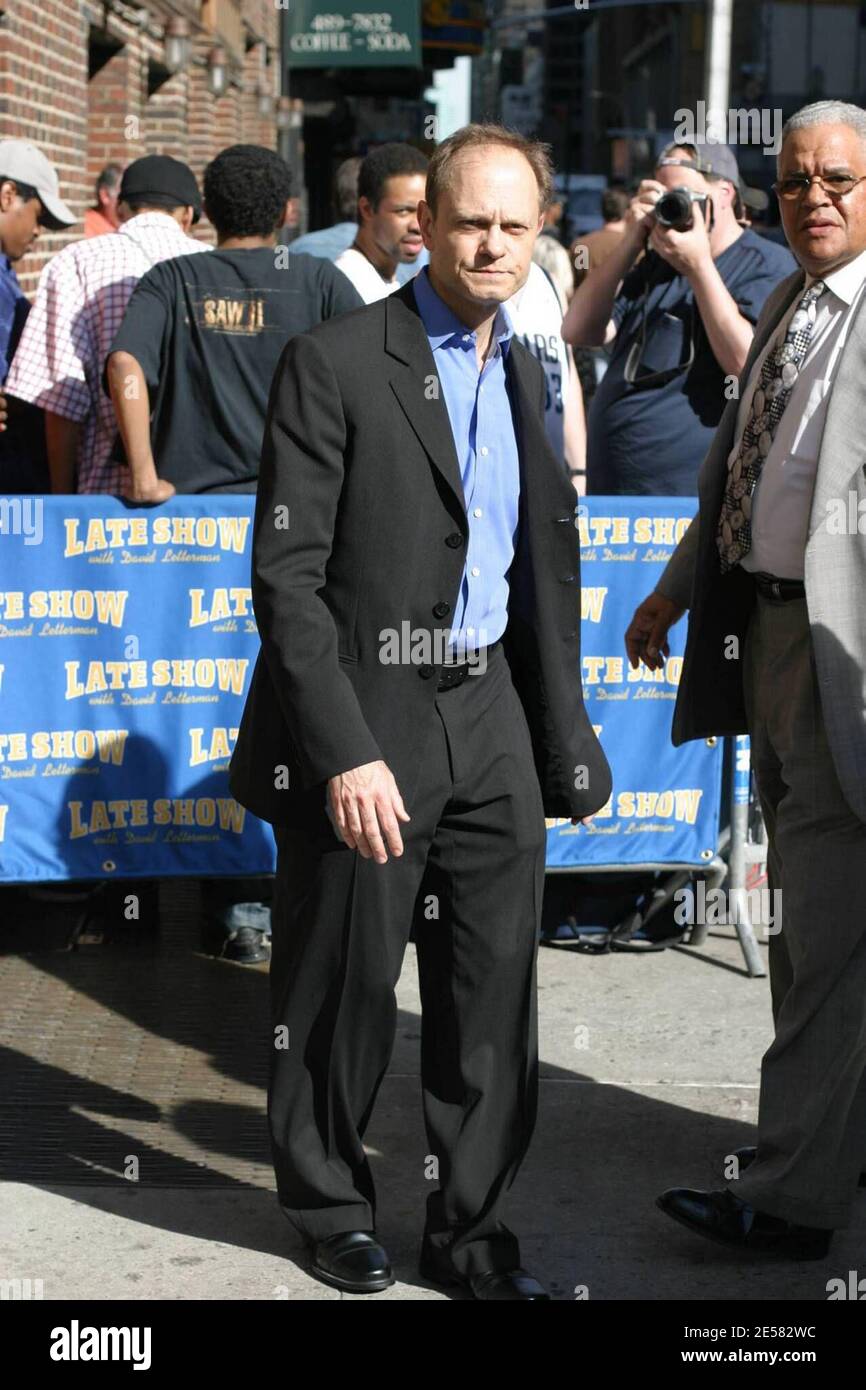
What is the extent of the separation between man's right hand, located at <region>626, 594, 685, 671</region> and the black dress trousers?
25.9 inches

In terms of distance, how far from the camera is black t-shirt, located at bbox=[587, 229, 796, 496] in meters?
5.87

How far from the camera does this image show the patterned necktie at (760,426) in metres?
3.71

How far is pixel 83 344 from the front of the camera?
19.7 feet

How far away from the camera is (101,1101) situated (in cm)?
463

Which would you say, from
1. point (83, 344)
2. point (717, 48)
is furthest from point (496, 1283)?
point (717, 48)

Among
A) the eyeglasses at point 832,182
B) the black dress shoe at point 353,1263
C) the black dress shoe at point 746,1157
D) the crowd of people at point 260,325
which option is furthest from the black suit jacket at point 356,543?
the crowd of people at point 260,325

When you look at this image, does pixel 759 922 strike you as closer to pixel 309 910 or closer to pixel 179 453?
pixel 179 453

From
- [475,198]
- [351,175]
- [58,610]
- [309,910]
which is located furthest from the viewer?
[351,175]

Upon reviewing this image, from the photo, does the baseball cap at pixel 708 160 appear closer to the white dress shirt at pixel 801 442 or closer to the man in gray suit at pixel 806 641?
the man in gray suit at pixel 806 641

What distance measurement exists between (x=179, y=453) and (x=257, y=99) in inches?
635

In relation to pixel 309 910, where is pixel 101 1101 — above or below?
below

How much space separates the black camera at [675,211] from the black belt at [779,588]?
208 centimetres
